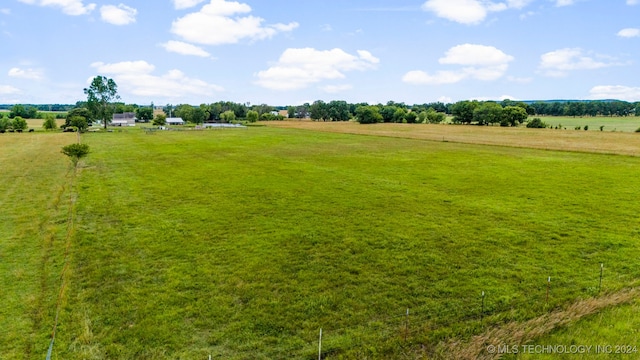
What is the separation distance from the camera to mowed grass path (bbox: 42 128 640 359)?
9.16 metres

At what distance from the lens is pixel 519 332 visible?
350 inches

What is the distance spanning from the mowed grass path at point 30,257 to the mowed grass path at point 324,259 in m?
0.60

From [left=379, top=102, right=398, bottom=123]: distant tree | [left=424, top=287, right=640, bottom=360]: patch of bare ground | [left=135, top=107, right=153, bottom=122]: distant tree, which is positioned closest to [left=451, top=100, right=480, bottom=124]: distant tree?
[left=379, top=102, right=398, bottom=123]: distant tree

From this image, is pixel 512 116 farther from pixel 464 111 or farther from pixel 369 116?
pixel 369 116

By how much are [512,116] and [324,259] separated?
9605cm

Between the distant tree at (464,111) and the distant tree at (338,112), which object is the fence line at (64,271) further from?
the distant tree at (338,112)

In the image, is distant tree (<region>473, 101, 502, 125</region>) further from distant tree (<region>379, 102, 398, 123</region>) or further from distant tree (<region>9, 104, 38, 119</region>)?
distant tree (<region>9, 104, 38, 119</region>)

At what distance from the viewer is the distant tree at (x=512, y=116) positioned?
9406cm

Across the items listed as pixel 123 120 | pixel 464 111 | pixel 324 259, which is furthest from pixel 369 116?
pixel 324 259


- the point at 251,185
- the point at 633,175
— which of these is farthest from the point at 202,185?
the point at 633,175

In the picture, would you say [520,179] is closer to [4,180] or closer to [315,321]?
[315,321]

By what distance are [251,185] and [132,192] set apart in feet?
24.1

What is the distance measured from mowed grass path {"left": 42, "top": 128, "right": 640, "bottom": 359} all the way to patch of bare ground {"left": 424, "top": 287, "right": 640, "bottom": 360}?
0.38 metres


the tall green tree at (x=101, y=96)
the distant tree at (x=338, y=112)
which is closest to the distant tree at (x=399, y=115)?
the distant tree at (x=338, y=112)
